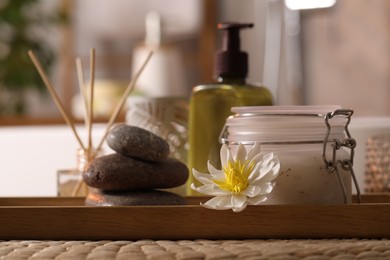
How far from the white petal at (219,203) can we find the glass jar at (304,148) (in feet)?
0.24

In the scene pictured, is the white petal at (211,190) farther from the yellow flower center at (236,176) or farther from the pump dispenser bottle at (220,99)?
the pump dispenser bottle at (220,99)

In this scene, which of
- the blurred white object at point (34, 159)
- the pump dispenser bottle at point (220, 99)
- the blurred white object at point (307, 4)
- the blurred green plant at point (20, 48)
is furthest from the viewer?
the blurred green plant at point (20, 48)

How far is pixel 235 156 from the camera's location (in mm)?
644

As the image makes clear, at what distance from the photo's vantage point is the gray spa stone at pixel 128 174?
0.68 meters

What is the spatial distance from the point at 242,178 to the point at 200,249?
0.12 metres

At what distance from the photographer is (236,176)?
62 cm

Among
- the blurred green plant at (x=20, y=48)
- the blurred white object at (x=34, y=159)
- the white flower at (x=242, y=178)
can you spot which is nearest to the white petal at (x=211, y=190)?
the white flower at (x=242, y=178)

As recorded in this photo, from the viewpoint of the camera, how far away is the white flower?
60cm

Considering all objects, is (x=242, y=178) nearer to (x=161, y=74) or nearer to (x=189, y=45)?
(x=161, y=74)

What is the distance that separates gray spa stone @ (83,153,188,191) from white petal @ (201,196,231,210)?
0.11 metres

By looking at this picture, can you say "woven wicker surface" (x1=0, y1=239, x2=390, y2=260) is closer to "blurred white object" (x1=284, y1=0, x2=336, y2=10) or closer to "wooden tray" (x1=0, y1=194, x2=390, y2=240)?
"wooden tray" (x1=0, y1=194, x2=390, y2=240)

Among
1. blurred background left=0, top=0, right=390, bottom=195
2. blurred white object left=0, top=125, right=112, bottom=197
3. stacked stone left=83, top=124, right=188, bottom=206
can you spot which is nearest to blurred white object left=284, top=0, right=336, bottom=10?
blurred background left=0, top=0, right=390, bottom=195

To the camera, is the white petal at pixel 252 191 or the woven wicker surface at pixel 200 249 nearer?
the woven wicker surface at pixel 200 249

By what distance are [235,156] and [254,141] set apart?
0.11 feet
